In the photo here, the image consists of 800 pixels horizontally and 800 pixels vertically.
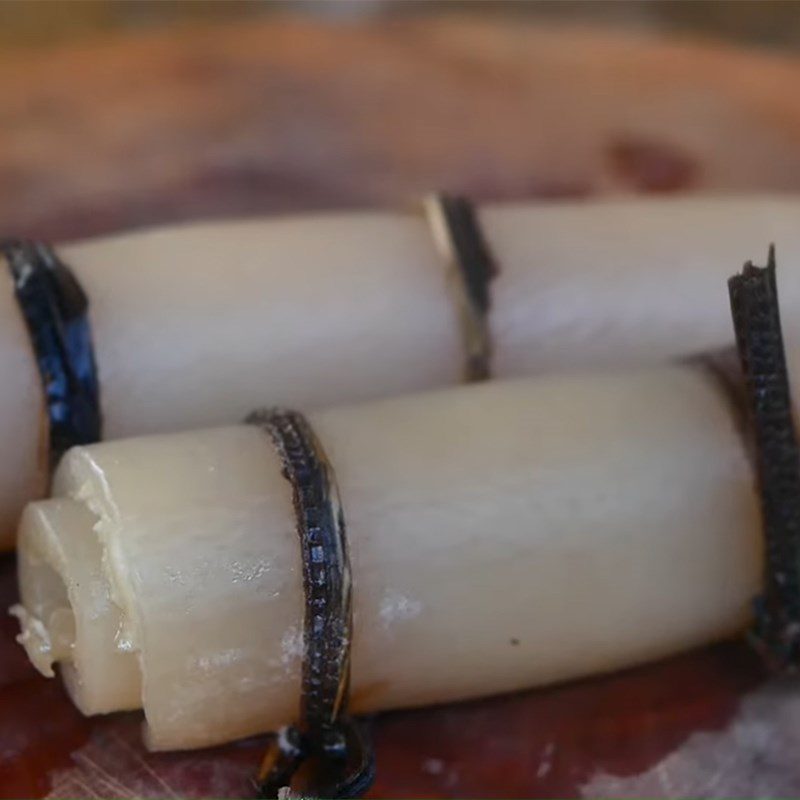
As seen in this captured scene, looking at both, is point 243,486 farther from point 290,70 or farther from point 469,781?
point 290,70

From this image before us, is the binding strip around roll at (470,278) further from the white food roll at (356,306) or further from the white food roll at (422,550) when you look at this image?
the white food roll at (422,550)

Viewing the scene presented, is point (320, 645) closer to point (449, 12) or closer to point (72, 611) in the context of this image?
point (72, 611)

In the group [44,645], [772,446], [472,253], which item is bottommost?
[44,645]

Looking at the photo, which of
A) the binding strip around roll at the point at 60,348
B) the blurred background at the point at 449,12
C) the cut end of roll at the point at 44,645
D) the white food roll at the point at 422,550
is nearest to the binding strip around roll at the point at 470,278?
the white food roll at the point at 422,550

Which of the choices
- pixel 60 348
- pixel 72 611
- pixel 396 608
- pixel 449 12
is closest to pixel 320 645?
pixel 396 608

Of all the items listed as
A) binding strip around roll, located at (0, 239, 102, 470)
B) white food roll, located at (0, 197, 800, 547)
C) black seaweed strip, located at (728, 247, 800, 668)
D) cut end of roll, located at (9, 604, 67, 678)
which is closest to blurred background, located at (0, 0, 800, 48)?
white food roll, located at (0, 197, 800, 547)
